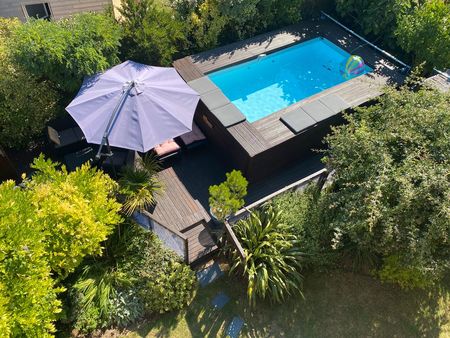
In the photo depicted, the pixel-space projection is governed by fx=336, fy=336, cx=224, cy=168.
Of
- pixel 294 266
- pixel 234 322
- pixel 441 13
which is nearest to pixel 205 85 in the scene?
pixel 294 266

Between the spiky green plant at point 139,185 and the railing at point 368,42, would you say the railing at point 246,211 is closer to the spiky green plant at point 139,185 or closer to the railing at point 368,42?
the spiky green plant at point 139,185

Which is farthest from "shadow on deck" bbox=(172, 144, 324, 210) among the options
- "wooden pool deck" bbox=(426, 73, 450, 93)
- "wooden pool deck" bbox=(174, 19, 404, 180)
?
"wooden pool deck" bbox=(426, 73, 450, 93)

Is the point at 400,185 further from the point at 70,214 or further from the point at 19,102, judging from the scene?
the point at 19,102

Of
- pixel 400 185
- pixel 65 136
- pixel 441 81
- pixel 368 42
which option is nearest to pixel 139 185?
pixel 65 136

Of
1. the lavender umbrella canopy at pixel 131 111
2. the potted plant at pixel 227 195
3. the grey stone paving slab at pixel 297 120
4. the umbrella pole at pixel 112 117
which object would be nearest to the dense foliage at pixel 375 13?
the grey stone paving slab at pixel 297 120

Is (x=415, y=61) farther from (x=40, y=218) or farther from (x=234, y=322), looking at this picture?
(x=40, y=218)
